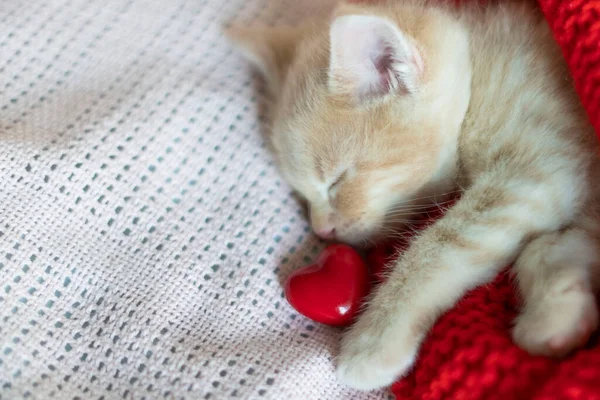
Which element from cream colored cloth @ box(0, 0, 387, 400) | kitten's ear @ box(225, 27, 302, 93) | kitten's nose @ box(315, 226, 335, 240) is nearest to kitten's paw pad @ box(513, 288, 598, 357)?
cream colored cloth @ box(0, 0, 387, 400)

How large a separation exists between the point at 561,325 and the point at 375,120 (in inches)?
15.8

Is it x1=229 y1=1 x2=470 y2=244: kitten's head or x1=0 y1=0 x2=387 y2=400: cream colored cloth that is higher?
x1=229 y1=1 x2=470 y2=244: kitten's head

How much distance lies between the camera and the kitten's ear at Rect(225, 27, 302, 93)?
109cm

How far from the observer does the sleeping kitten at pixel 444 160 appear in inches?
31.2

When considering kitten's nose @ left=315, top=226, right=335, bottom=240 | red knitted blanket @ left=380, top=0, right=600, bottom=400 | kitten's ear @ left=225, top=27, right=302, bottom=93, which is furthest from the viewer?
kitten's ear @ left=225, top=27, right=302, bottom=93

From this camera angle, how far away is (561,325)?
704mm

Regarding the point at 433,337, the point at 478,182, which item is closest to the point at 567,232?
the point at 478,182

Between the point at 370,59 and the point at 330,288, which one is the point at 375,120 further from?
the point at 330,288

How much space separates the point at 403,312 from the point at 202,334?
0.29 meters

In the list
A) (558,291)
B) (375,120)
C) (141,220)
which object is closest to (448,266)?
(558,291)

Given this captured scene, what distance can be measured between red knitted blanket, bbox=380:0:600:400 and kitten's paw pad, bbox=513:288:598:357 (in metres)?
0.02

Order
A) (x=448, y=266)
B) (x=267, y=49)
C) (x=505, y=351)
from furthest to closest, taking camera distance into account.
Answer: (x=267, y=49), (x=448, y=266), (x=505, y=351)

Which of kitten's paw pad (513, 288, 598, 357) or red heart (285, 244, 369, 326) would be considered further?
red heart (285, 244, 369, 326)

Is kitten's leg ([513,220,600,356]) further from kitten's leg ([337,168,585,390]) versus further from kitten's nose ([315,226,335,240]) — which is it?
kitten's nose ([315,226,335,240])
